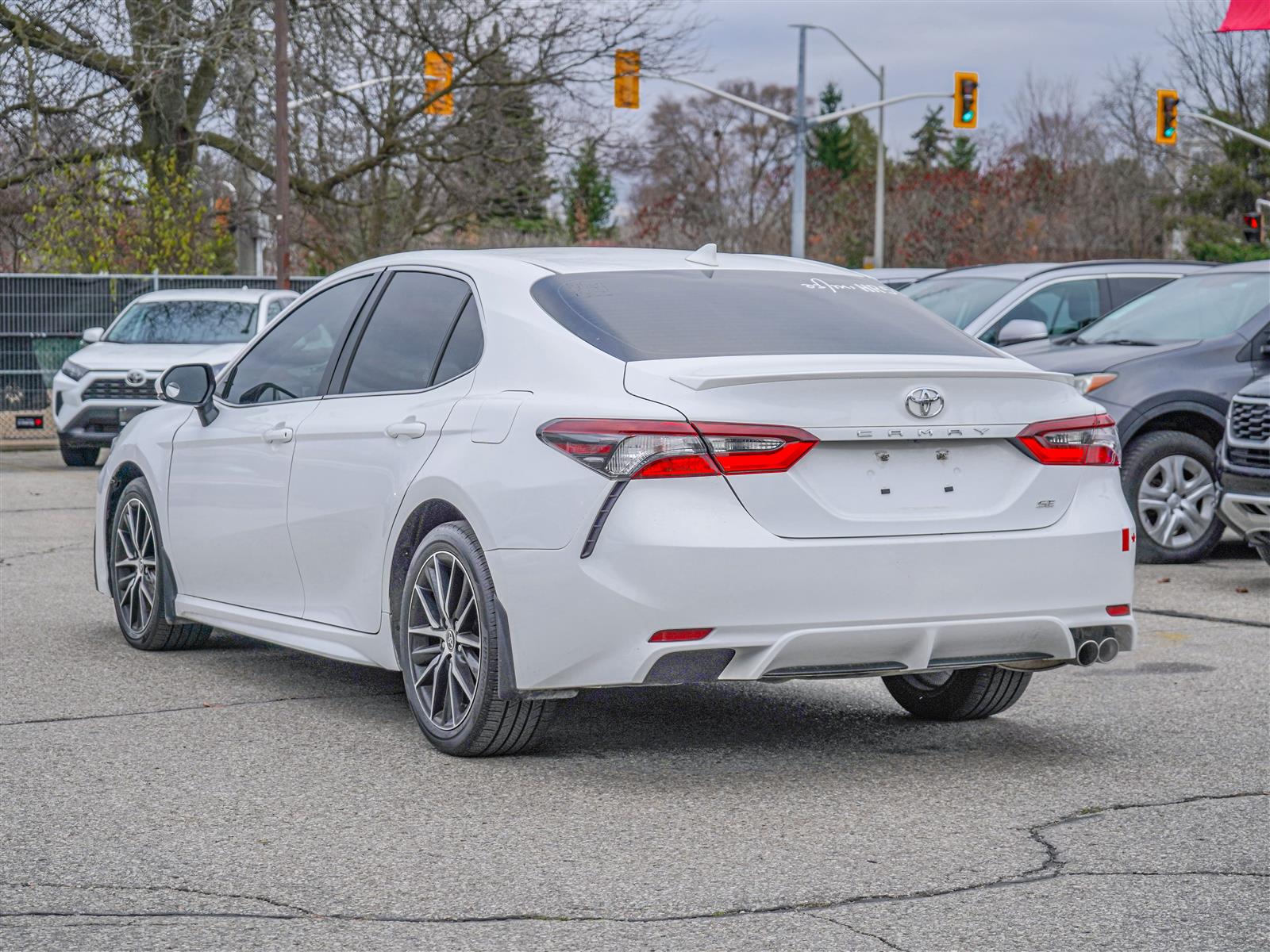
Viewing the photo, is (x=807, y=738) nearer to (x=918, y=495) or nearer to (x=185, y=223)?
(x=918, y=495)

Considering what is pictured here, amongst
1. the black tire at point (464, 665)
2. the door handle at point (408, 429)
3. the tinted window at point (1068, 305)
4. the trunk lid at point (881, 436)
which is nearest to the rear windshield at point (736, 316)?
the trunk lid at point (881, 436)

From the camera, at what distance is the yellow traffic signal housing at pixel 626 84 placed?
1105 inches

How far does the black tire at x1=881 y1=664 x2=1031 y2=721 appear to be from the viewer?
6.23 meters

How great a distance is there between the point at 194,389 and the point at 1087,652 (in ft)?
12.0

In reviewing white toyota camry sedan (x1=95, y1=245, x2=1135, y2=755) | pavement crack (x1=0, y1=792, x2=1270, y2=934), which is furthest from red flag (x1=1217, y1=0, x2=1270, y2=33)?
pavement crack (x1=0, y1=792, x2=1270, y2=934)

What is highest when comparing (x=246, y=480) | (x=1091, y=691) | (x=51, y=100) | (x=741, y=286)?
(x=51, y=100)

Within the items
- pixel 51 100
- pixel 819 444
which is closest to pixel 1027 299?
pixel 819 444

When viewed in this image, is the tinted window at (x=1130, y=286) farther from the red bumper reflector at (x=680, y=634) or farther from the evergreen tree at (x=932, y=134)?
the evergreen tree at (x=932, y=134)

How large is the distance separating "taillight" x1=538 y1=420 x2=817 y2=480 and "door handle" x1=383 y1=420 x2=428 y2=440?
0.85 m

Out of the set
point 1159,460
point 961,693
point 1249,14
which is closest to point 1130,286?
point 1249,14

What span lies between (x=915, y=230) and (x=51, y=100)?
128 feet

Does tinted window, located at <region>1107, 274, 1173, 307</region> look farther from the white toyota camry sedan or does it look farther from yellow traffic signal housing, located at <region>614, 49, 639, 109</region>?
yellow traffic signal housing, located at <region>614, 49, 639, 109</region>

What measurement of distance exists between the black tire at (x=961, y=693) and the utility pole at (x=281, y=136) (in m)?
21.0

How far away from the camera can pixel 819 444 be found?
16.8 ft
